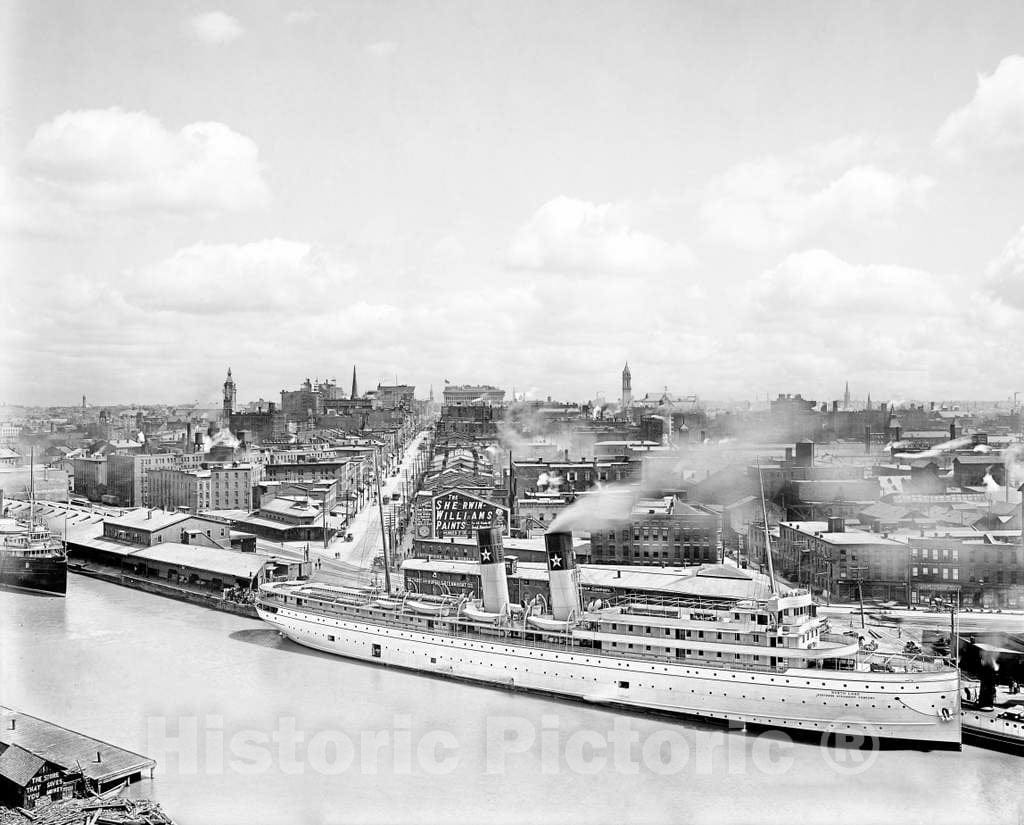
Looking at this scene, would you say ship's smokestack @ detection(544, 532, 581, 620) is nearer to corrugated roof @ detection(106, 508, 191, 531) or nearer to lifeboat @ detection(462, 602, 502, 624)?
lifeboat @ detection(462, 602, 502, 624)

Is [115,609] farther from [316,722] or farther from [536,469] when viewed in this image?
[536,469]

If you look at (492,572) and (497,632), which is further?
(492,572)

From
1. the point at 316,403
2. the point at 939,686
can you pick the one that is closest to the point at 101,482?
the point at 939,686

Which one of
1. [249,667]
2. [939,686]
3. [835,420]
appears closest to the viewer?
[939,686]

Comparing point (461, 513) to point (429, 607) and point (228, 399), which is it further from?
point (228, 399)

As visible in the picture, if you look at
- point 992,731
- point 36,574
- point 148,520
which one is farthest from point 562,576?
point 148,520
